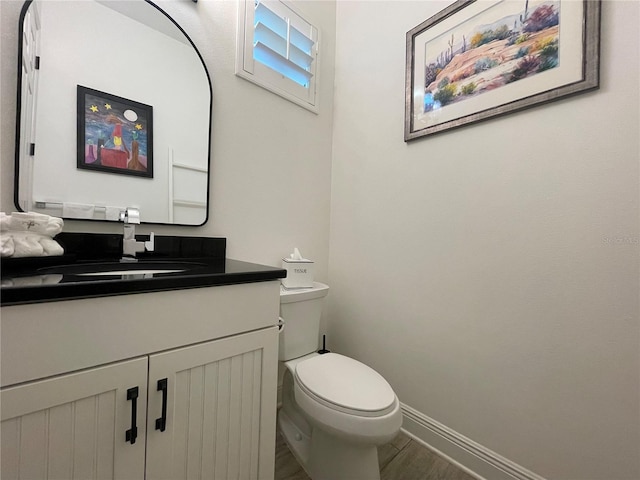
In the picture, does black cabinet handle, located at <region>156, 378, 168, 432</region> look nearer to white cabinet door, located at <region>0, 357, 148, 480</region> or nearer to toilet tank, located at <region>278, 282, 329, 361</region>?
white cabinet door, located at <region>0, 357, 148, 480</region>

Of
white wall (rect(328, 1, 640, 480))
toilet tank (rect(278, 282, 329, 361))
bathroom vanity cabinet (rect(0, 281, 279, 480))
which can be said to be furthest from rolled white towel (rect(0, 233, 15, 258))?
white wall (rect(328, 1, 640, 480))

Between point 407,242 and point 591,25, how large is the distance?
0.97 m

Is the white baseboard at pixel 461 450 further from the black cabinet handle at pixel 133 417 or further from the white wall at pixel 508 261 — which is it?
the black cabinet handle at pixel 133 417

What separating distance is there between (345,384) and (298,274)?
1.79 feet

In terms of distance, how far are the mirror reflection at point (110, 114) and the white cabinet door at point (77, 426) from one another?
2.10 feet

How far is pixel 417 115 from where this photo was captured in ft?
4.34

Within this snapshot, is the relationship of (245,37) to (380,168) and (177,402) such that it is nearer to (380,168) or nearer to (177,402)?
(380,168)

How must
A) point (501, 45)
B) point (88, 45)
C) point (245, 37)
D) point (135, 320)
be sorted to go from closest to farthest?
point (135, 320)
point (88, 45)
point (501, 45)
point (245, 37)

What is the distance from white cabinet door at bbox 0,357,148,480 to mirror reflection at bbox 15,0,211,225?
0.64m

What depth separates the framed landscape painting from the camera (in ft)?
2.93

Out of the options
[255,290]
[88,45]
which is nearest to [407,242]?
[255,290]

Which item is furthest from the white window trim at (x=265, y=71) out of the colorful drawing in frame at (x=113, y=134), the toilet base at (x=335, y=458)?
the toilet base at (x=335, y=458)

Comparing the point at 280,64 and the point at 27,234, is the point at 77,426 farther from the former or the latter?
the point at 280,64

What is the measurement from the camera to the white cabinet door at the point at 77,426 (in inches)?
20.4
